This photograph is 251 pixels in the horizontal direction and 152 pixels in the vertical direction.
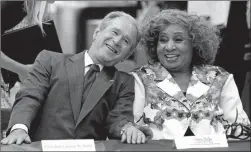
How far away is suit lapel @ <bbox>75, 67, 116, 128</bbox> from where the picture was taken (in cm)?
182

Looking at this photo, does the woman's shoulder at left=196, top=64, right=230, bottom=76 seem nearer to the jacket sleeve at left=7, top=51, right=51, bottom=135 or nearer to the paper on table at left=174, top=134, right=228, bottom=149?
the paper on table at left=174, top=134, right=228, bottom=149

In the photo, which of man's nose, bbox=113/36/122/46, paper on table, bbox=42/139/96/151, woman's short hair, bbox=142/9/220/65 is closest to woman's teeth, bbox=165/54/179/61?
woman's short hair, bbox=142/9/220/65

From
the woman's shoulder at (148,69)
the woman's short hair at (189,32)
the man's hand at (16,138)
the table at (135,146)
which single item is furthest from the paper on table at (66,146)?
the woman's short hair at (189,32)

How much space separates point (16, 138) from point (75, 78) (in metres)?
0.44

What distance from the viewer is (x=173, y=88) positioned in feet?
6.72

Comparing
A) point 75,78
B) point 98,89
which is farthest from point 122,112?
point 75,78

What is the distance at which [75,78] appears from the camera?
189cm

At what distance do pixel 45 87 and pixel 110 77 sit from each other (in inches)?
11.4

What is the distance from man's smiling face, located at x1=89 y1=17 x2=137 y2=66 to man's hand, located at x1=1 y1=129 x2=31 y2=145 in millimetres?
529

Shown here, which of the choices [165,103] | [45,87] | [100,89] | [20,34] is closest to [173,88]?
[165,103]

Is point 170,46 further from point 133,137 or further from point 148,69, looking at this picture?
point 133,137

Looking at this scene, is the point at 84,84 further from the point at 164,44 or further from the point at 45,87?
the point at 164,44

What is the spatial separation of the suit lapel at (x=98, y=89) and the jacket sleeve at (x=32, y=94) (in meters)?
0.19

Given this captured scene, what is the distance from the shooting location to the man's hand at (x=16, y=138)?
1509 mm
